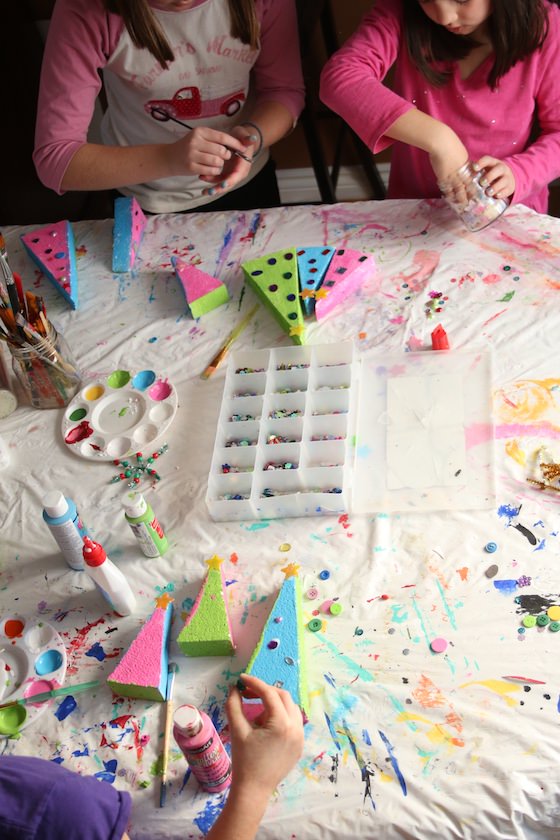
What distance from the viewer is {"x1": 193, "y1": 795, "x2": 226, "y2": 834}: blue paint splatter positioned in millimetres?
922

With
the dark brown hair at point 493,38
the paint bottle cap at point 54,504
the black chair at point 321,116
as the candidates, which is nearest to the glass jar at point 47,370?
the paint bottle cap at point 54,504

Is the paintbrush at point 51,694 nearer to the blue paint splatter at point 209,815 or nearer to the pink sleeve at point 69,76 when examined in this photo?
the blue paint splatter at point 209,815

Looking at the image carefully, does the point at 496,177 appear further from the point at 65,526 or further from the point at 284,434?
the point at 65,526

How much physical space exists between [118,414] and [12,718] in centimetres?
56

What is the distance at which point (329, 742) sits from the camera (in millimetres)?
954

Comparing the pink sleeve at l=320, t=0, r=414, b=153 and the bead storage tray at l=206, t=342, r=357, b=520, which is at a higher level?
the pink sleeve at l=320, t=0, r=414, b=153

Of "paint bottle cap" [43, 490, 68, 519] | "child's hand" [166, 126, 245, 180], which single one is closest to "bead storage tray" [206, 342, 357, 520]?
"paint bottle cap" [43, 490, 68, 519]

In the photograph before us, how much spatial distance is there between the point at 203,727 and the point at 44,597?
0.41m

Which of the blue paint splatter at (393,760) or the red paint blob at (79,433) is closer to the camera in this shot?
the blue paint splatter at (393,760)

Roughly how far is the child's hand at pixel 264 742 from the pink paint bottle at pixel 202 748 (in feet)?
0.08

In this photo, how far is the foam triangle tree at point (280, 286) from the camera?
1453 mm

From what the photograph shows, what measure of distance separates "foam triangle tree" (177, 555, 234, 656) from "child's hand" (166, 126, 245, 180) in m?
0.91

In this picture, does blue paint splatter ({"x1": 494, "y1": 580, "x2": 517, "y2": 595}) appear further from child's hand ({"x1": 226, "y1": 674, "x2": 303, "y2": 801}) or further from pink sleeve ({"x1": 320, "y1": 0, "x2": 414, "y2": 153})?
pink sleeve ({"x1": 320, "y1": 0, "x2": 414, "y2": 153})

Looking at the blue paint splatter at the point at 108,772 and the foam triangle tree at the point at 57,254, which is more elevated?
the foam triangle tree at the point at 57,254
